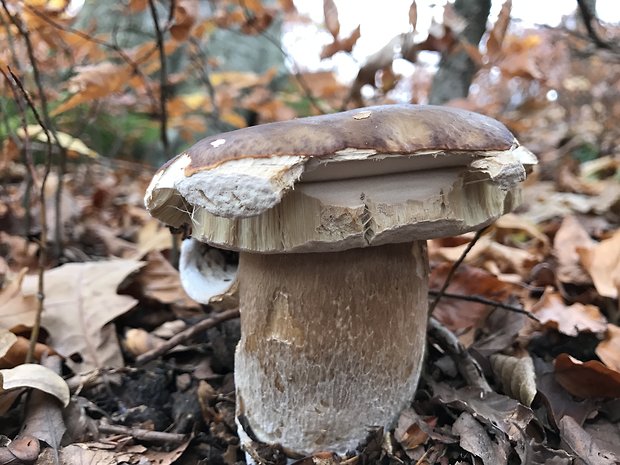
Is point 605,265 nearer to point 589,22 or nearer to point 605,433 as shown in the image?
point 605,433

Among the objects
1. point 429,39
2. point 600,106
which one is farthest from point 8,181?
point 600,106

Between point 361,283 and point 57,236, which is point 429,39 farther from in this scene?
point 57,236

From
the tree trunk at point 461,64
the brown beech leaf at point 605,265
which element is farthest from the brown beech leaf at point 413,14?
the brown beech leaf at point 605,265

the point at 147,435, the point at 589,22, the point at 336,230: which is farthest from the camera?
the point at 589,22

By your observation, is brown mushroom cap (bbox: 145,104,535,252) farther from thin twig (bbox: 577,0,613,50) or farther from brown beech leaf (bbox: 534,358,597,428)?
thin twig (bbox: 577,0,613,50)

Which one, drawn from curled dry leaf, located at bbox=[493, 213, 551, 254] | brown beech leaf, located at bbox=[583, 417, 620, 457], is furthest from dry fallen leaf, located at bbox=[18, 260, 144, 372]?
curled dry leaf, located at bbox=[493, 213, 551, 254]

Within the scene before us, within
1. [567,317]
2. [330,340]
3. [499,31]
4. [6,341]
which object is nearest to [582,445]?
[567,317]

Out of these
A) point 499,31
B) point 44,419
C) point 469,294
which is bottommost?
point 469,294
